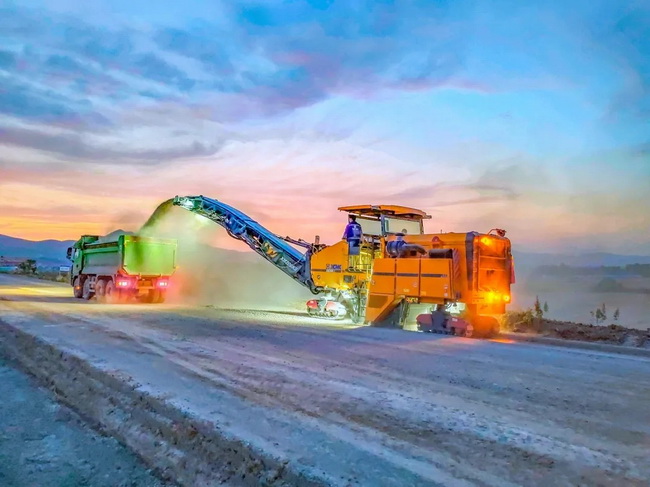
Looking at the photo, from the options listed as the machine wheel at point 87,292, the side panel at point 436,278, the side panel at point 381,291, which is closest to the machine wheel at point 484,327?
the side panel at point 436,278

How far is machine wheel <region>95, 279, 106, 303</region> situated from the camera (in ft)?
73.2

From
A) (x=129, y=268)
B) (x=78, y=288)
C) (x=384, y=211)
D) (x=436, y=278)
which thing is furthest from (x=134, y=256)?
(x=436, y=278)

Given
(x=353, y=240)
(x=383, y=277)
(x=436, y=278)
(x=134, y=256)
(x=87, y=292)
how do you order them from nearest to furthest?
(x=436, y=278), (x=383, y=277), (x=353, y=240), (x=134, y=256), (x=87, y=292)

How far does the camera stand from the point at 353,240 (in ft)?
48.6

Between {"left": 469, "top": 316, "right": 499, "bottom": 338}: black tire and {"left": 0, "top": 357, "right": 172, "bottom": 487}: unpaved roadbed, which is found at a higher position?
{"left": 469, "top": 316, "right": 499, "bottom": 338}: black tire

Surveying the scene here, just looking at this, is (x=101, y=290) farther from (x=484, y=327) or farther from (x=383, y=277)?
(x=484, y=327)

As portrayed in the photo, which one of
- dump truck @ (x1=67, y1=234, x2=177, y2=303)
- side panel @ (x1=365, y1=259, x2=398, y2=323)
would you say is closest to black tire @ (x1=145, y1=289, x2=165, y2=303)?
dump truck @ (x1=67, y1=234, x2=177, y2=303)

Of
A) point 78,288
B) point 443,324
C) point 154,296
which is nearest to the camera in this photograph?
point 443,324

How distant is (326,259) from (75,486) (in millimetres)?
11789

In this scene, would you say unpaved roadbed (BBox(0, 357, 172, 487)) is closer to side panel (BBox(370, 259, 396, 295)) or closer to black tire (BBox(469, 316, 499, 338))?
side panel (BBox(370, 259, 396, 295))

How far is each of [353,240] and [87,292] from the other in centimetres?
1500

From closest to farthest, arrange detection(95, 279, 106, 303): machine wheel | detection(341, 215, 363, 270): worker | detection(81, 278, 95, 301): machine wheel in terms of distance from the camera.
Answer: detection(341, 215, 363, 270): worker
detection(95, 279, 106, 303): machine wheel
detection(81, 278, 95, 301): machine wheel

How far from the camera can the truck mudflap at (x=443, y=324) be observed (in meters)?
12.2

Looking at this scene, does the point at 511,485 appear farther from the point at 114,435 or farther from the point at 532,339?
the point at 532,339
